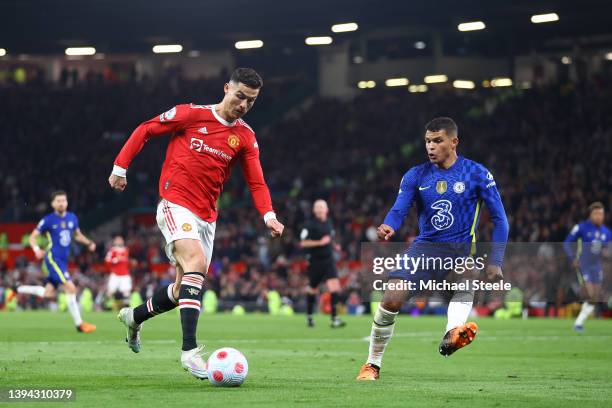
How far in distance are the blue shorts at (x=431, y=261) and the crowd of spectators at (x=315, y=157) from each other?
2003 centimetres

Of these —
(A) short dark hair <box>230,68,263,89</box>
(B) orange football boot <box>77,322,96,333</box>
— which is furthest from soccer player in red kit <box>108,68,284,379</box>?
(B) orange football boot <box>77,322,96,333</box>

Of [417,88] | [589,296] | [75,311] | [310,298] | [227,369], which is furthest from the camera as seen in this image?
[417,88]

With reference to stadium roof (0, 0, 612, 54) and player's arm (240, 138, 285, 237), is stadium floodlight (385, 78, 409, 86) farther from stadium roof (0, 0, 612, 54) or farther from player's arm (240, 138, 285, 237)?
player's arm (240, 138, 285, 237)

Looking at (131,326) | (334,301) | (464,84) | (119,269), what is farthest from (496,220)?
(464,84)

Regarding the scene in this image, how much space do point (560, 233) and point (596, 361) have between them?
17.2 metres

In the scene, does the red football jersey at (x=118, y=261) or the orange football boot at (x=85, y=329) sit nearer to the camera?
the orange football boot at (x=85, y=329)

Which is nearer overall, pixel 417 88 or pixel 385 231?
pixel 385 231

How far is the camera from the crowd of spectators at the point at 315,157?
108ft

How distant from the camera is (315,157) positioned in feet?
146

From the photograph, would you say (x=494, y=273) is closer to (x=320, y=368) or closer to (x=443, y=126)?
(x=443, y=126)

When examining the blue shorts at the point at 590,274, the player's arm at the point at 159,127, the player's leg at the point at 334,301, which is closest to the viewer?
the player's arm at the point at 159,127

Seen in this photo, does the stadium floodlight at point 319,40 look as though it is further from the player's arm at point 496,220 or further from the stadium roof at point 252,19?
the player's arm at point 496,220

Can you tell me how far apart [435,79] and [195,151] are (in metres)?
42.0

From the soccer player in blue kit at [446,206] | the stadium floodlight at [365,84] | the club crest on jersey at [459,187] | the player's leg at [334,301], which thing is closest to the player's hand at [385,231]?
the soccer player in blue kit at [446,206]
